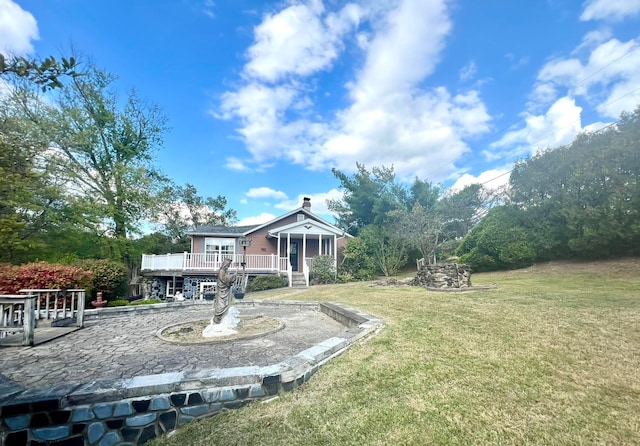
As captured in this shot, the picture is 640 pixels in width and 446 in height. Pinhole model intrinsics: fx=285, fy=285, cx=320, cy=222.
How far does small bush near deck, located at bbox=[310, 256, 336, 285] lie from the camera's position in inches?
653

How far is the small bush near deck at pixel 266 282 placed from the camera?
14836mm

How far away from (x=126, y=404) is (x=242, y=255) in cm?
1496

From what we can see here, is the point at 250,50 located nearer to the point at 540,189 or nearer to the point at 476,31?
the point at 476,31

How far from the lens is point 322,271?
1666 cm

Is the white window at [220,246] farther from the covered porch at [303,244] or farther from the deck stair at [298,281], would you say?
the deck stair at [298,281]

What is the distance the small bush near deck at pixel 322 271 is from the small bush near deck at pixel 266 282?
80.0 inches

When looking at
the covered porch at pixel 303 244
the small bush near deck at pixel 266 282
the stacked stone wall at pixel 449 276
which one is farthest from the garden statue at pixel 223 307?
the covered porch at pixel 303 244

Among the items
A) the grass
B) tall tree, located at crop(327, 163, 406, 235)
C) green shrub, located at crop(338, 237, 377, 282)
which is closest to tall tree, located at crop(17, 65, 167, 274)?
green shrub, located at crop(338, 237, 377, 282)

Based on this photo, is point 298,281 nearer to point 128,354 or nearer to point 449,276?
point 449,276

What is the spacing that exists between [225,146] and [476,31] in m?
14.6

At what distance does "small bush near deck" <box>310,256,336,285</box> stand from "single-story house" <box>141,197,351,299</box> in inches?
22.3

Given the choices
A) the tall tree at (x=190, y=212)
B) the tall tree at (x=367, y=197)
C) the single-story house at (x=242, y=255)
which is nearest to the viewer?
the single-story house at (x=242, y=255)

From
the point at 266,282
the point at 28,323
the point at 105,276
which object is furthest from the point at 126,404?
the point at 266,282

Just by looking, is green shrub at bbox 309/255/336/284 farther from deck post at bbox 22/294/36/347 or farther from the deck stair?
deck post at bbox 22/294/36/347
